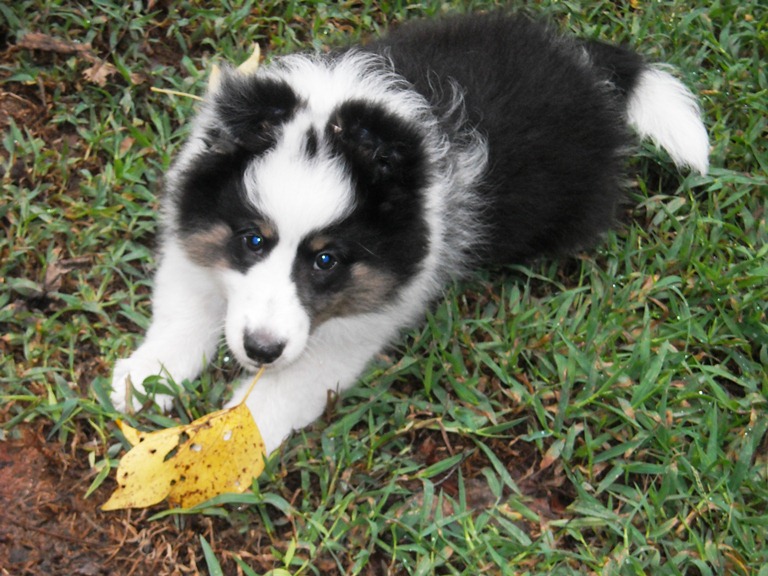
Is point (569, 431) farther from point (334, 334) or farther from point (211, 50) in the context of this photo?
point (211, 50)

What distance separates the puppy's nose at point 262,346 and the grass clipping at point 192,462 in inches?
10.4

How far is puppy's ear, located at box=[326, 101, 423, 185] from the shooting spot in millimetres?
2830

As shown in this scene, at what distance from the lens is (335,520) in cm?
301

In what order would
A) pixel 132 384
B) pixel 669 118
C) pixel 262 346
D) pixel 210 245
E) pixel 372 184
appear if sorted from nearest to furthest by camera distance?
pixel 262 346, pixel 372 184, pixel 210 245, pixel 132 384, pixel 669 118

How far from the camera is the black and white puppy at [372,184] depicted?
9.30 ft

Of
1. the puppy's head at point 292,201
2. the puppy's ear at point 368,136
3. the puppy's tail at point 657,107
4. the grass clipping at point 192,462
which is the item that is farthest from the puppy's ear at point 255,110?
the puppy's tail at point 657,107

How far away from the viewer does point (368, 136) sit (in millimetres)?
2838

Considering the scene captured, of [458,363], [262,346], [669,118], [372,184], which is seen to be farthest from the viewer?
[669,118]

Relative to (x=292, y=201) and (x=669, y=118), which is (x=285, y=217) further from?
(x=669, y=118)

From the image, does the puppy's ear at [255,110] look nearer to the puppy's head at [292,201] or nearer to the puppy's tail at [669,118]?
the puppy's head at [292,201]

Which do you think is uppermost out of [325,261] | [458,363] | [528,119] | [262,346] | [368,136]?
[368,136]

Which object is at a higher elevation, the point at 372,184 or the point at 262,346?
the point at 372,184

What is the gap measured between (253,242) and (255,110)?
409 millimetres

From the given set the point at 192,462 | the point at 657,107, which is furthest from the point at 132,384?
the point at 657,107
